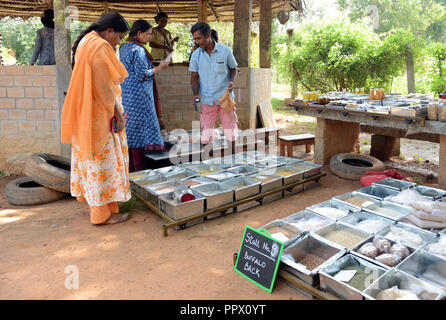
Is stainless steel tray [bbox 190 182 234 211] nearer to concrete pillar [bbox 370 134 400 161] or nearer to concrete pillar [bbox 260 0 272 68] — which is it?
concrete pillar [bbox 370 134 400 161]

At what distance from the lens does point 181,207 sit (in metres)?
3.40

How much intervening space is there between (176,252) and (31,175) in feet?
7.73

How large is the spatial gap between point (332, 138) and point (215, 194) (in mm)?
2677

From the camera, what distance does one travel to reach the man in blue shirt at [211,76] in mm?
4855

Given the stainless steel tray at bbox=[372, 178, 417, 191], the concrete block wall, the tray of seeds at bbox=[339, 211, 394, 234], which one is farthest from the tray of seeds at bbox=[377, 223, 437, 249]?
the concrete block wall

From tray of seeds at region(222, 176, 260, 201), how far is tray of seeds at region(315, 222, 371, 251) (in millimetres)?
1125

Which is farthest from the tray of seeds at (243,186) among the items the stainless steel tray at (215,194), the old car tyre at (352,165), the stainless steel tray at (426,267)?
the stainless steel tray at (426,267)

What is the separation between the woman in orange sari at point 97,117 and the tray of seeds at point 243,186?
3.67 feet

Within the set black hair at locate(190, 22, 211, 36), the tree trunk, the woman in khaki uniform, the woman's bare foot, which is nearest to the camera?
the woman's bare foot

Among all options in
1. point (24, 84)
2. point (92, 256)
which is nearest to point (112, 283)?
point (92, 256)

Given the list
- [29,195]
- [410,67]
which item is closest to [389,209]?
[29,195]

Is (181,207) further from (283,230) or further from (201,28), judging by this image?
(201,28)

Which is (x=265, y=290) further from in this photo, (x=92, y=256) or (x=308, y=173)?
(x=308, y=173)

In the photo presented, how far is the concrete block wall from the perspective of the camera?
522 centimetres
